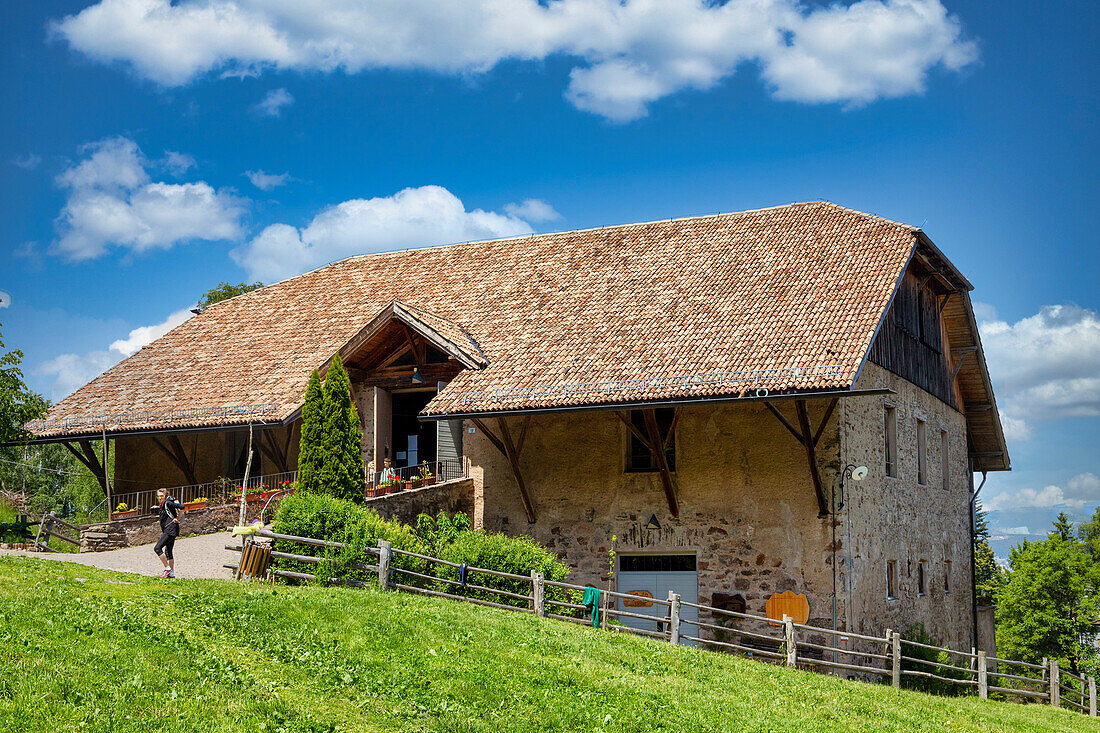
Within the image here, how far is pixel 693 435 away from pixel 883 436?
425cm

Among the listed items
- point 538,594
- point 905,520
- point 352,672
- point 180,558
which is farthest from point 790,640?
point 180,558

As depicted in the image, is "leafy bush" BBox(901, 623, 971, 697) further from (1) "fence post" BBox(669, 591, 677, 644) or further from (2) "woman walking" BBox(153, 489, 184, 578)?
(2) "woman walking" BBox(153, 489, 184, 578)

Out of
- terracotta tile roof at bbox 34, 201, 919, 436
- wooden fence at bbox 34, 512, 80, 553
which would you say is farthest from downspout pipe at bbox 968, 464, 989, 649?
wooden fence at bbox 34, 512, 80, 553

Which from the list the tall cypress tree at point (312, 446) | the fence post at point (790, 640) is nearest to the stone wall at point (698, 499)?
the fence post at point (790, 640)

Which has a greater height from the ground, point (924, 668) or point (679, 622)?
point (679, 622)

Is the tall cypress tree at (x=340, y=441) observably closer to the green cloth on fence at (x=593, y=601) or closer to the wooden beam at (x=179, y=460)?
the green cloth on fence at (x=593, y=601)

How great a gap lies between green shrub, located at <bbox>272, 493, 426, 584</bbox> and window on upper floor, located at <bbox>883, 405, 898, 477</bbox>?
1035 centimetres

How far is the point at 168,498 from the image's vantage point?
18.1 metres

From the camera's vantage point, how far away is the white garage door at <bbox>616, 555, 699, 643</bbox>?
64.3ft

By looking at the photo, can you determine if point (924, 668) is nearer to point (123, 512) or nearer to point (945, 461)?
point (945, 461)

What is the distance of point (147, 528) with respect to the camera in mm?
21531

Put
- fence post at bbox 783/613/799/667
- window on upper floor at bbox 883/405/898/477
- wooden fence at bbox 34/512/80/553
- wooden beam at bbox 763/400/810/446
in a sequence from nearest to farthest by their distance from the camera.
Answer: fence post at bbox 783/613/799/667 < wooden beam at bbox 763/400/810/446 < wooden fence at bbox 34/512/80/553 < window on upper floor at bbox 883/405/898/477

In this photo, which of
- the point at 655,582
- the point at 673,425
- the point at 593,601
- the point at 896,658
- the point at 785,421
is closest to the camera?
the point at 593,601

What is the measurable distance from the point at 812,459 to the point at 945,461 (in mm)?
9760
